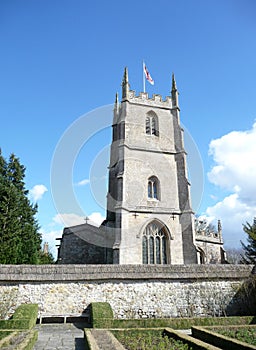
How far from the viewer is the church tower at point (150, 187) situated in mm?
22125

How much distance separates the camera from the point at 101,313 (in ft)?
35.1

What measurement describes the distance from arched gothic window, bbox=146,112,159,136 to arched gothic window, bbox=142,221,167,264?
9.35 metres

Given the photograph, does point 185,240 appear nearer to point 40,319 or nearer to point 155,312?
point 155,312

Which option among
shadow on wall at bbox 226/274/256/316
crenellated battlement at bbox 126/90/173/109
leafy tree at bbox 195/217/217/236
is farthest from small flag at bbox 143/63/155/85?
shadow on wall at bbox 226/274/256/316

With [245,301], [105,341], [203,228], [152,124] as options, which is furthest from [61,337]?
[203,228]

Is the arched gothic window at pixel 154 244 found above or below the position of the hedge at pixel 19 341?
above

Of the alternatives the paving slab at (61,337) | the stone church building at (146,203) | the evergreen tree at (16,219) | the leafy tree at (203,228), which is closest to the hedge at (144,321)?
the paving slab at (61,337)

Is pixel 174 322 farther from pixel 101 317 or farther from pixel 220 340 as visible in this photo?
pixel 220 340

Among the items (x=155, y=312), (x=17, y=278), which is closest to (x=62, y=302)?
(x=17, y=278)

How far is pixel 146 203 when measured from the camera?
78.1 feet

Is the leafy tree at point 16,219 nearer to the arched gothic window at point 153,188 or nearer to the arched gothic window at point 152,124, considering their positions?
the arched gothic window at point 153,188

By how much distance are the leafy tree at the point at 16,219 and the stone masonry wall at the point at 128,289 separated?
275 inches

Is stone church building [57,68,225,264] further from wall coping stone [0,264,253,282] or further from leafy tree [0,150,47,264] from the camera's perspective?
wall coping stone [0,264,253,282]

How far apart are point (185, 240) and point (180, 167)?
265 inches
